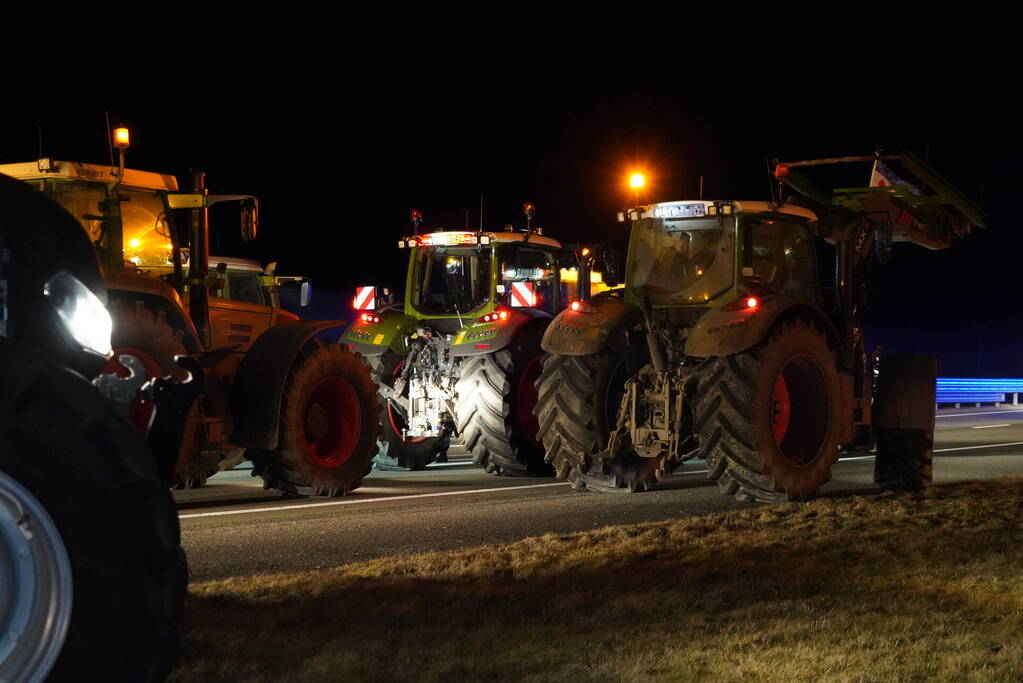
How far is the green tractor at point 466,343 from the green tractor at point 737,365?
176cm

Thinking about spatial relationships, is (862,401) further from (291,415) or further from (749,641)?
(749,641)

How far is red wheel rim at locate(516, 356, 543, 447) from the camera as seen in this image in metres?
15.2

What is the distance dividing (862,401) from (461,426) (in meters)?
4.51

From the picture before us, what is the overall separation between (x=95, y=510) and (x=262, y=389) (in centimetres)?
847

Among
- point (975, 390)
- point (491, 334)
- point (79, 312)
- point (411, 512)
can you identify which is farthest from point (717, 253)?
point (975, 390)

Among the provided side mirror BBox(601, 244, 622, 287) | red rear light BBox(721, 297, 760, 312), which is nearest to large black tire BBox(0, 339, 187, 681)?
red rear light BBox(721, 297, 760, 312)

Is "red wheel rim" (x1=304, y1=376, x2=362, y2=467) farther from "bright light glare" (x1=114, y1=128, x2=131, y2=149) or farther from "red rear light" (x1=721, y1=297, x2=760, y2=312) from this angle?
"red rear light" (x1=721, y1=297, x2=760, y2=312)

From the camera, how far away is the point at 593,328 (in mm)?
12719

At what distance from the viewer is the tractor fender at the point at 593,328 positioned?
497 inches

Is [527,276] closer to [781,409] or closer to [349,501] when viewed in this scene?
[781,409]

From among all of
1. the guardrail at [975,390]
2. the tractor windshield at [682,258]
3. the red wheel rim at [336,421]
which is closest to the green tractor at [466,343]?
the red wheel rim at [336,421]

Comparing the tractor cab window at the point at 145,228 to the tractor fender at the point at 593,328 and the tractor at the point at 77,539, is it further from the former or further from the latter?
the tractor at the point at 77,539

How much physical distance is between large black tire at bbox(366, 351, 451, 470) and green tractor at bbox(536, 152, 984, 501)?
3260 millimetres

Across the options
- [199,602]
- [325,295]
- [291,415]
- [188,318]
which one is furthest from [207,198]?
[325,295]
